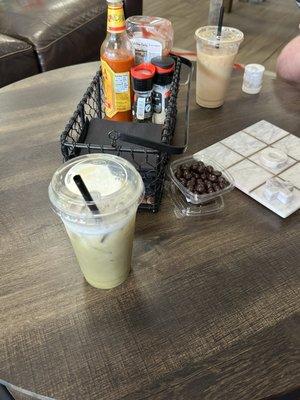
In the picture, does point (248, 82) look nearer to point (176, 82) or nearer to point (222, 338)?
point (176, 82)

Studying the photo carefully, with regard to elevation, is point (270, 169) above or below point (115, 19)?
below

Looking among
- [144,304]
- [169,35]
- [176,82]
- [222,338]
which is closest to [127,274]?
[144,304]

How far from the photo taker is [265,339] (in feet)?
1.73

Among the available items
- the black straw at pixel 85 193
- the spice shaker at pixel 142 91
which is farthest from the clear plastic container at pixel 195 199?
the black straw at pixel 85 193

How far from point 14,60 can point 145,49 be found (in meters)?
0.98

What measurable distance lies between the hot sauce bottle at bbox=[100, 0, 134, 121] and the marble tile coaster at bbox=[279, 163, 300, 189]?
0.36m

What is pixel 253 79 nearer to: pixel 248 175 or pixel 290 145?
pixel 290 145

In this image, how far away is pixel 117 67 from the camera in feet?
2.65

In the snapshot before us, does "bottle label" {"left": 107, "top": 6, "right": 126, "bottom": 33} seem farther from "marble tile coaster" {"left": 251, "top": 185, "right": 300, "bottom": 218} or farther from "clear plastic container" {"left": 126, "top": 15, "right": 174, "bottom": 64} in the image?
"marble tile coaster" {"left": 251, "top": 185, "right": 300, "bottom": 218}

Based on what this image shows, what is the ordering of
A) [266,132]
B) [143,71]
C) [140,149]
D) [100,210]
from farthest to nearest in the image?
[266,132] < [143,71] < [140,149] < [100,210]

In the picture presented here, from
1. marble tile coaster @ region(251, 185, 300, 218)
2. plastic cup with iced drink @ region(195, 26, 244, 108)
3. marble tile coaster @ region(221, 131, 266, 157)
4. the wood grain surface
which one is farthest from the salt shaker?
the wood grain surface

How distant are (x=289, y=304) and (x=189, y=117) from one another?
56cm

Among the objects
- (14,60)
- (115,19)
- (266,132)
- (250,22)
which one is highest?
(115,19)

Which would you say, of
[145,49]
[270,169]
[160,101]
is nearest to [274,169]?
[270,169]
